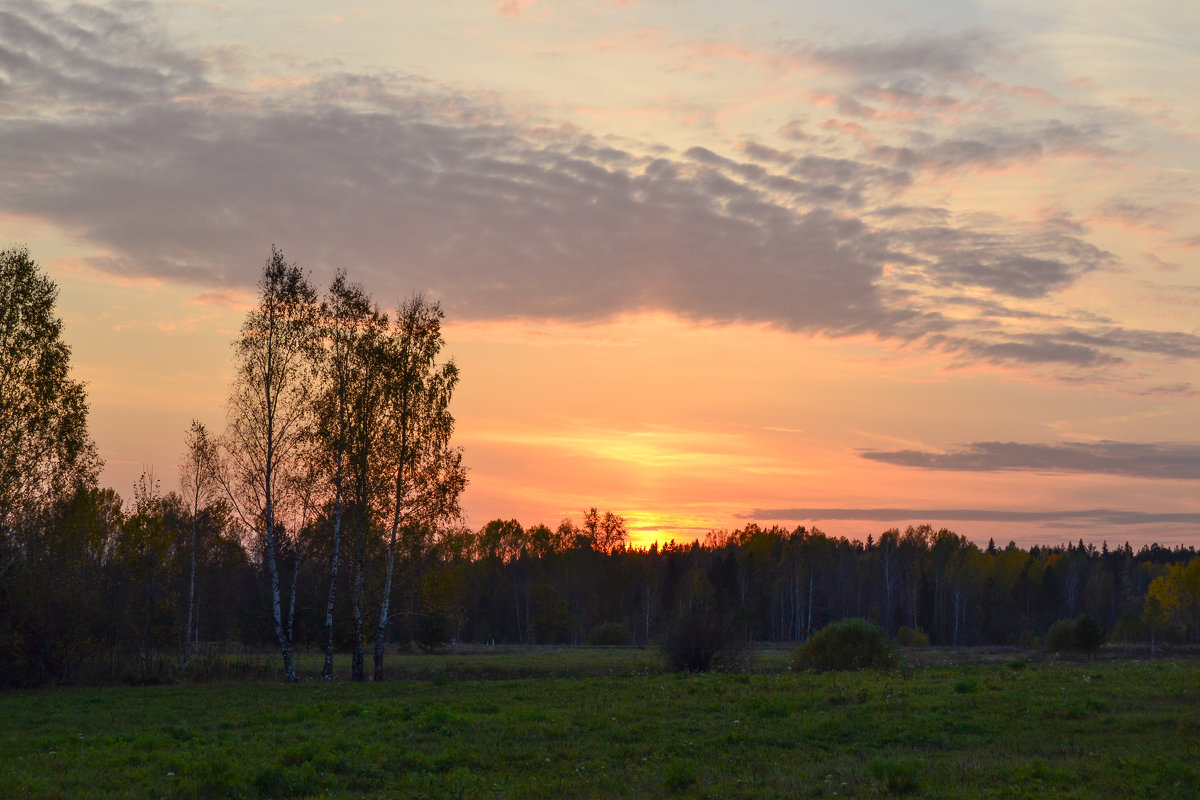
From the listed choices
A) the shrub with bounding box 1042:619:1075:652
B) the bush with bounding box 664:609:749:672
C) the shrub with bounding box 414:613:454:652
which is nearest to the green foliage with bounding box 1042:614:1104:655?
the shrub with bounding box 1042:619:1075:652

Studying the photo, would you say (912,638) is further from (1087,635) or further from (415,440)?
(415,440)

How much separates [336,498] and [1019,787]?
31739 millimetres

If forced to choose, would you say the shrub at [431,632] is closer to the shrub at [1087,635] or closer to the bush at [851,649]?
the bush at [851,649]

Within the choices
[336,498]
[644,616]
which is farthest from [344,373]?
[644,616]

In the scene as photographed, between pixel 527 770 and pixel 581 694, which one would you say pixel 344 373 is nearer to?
pixel 581 694

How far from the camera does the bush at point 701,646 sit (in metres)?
38.9

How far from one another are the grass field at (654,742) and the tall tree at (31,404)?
946cm

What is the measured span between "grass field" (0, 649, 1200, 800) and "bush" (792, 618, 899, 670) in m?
8.53

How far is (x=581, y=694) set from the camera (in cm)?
2888

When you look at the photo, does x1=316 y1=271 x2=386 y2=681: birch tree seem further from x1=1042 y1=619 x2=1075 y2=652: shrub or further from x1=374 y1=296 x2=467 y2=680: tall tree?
x1=1042 y1=619 x2=1075 y2=652: shrub

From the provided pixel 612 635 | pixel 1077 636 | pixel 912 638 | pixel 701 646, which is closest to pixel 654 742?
pixel 701 646

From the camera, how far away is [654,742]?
19750mm

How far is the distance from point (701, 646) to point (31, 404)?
99.5 ft

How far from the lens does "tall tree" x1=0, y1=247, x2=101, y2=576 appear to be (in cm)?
3466
